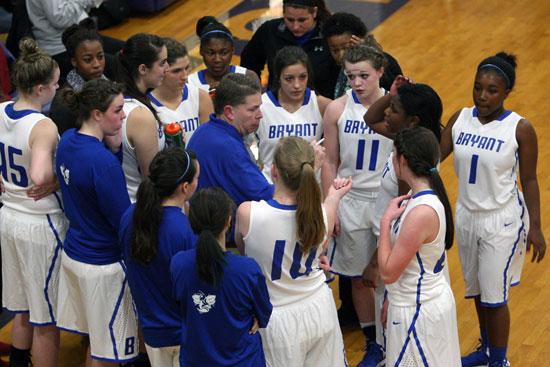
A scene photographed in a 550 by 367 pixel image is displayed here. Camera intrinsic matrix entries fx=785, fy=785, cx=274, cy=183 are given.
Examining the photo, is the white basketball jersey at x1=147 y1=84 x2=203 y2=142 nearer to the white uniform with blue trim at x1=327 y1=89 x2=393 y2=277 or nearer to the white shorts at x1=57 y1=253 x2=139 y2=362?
the white uniform with blue trim at x1=327 y1=89 x2=393 y2=277

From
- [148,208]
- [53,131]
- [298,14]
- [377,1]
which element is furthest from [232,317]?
[377,1]

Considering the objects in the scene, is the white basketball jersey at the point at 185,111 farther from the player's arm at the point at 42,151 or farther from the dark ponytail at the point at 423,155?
the dark ponytail at the point at 423,155

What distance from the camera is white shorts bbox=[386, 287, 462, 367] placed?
355 cm

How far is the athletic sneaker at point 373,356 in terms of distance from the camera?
4.47 metres

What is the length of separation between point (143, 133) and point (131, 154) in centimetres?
14

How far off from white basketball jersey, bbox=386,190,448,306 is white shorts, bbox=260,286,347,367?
1.15ft

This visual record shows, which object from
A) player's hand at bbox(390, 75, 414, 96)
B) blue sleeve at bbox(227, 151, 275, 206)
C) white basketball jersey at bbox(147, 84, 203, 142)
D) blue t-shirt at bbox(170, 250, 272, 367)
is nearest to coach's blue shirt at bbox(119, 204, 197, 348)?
blue t-shirt at bbox(170, 250, 272, 367)

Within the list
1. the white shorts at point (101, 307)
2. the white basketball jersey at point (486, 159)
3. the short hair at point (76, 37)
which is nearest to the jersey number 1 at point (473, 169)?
the white basketball jersey at point (486, 159)

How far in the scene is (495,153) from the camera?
406cm

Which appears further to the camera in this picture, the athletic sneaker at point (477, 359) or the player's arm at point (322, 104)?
the player's arm at point (322, 104)

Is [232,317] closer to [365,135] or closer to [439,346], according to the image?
[439,346]

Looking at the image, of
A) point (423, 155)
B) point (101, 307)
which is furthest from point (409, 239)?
point (101, 307)

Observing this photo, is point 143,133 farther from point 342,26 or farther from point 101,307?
point 342,26

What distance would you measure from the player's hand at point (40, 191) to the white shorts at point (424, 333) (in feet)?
5.91
